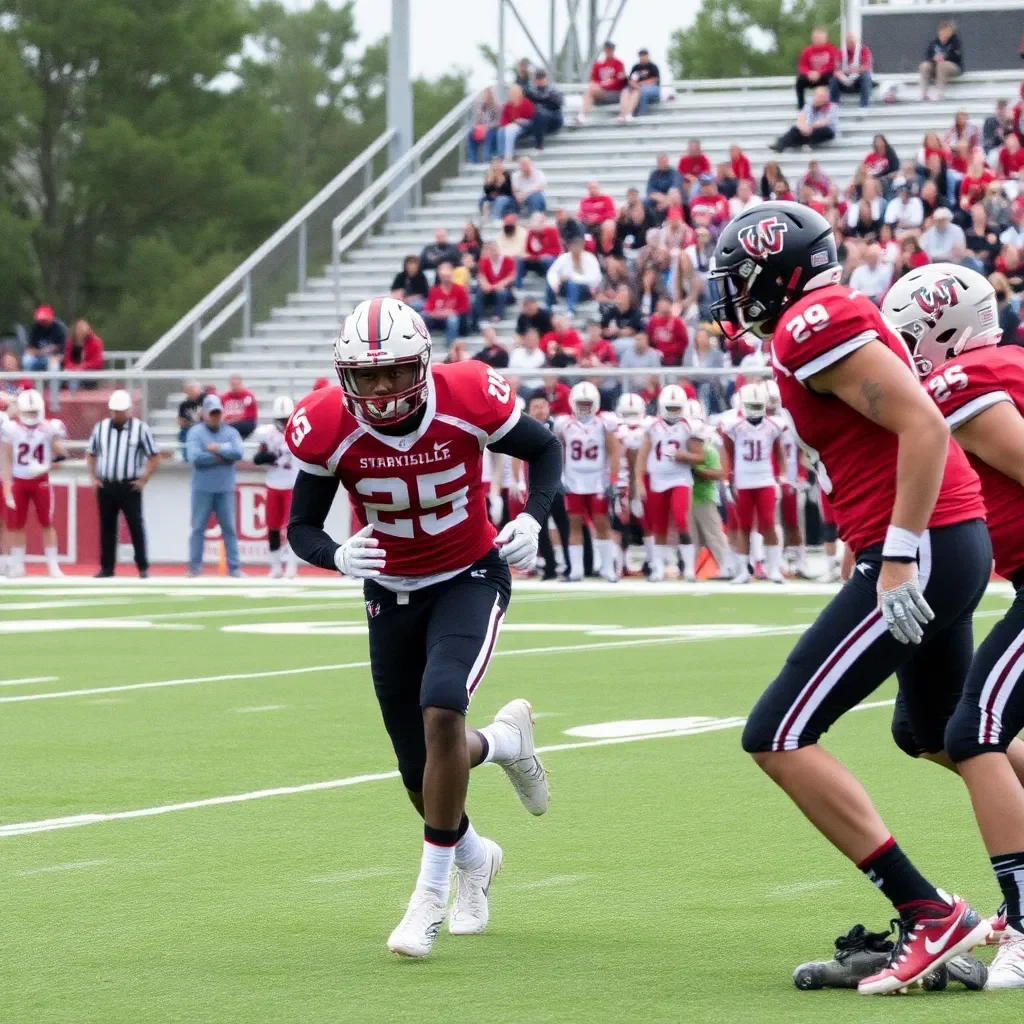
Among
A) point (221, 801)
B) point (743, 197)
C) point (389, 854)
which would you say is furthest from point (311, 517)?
point (743, 197)

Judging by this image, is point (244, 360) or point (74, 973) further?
point (244, 360)

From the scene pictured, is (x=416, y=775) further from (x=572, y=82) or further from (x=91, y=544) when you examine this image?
(x=572, y=82)

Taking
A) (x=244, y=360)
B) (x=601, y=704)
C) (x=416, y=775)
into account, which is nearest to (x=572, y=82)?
(x=244, y=360)

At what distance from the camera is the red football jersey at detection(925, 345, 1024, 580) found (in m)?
5.15

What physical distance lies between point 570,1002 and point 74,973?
1219 mm

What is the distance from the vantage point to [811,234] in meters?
4.92

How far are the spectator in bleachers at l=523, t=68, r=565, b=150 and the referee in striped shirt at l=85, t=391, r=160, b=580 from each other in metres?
10.3

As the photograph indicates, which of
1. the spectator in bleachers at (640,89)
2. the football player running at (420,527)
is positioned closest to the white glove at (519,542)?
Answer: the football player running at (420,527)

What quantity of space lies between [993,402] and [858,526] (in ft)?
1.77

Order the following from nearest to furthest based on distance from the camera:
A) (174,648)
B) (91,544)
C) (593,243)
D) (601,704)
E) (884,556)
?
(884,556), (601,704), (174,648), (91,544), (593,243)

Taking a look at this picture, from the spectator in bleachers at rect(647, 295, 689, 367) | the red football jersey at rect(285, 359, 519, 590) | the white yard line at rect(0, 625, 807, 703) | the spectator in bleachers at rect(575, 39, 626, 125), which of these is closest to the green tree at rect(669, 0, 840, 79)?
the spectator in bleachers at rect(575, 39, 626, 125)

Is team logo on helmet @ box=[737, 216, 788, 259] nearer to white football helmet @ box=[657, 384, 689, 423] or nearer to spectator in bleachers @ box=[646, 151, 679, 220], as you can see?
white football helmet @ box=[657, 384, 689, 423]

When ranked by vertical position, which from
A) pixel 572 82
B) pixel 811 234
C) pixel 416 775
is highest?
pixel 572 82

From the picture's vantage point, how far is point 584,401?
20.5 meters
